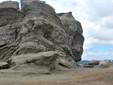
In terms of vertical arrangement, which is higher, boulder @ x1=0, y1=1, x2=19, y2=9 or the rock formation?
boulder @ x1=0, y1=1, x2=19, y2=9

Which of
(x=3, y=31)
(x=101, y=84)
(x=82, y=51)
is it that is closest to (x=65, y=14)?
(x=82, y=51)

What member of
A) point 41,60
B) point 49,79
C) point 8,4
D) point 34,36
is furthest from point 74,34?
point 49,79

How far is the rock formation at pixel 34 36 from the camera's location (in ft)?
86.6

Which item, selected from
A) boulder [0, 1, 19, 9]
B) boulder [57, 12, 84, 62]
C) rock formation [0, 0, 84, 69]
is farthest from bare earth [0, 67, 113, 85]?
boulder [57, 12, 84, 62]

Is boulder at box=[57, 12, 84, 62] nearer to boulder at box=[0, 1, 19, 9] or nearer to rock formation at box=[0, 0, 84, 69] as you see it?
rock formation at box=[0, 0, 84, 69]

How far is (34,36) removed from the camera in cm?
3098

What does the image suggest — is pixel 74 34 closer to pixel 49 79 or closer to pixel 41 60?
pixel 41 60

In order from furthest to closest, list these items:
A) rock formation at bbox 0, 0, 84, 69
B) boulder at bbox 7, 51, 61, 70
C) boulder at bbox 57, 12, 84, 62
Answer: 1. boulder at bbox 57, 12, 84, 62
2. rock formation at bbox 0, 0, 84, 69
3. boulder at bbox 7, 51, 61, 70

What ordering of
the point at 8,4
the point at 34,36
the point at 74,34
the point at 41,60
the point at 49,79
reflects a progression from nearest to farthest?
1. the point at 49,79
2. the point at 41,60
3. the point at 34,36
4. the point at 8,4
5. the point at 74,34

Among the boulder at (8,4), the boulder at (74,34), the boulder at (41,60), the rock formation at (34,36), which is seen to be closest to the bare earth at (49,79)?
the boulder at (41,60)

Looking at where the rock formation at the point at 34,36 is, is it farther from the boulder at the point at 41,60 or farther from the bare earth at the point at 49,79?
the bare earth at the point at 49,79

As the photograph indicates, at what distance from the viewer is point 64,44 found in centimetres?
3741

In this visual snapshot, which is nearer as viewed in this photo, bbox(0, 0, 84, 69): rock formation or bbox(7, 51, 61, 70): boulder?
bbox(7, 51, 61, 70): boulder

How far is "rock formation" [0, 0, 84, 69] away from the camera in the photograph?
26400 mm
